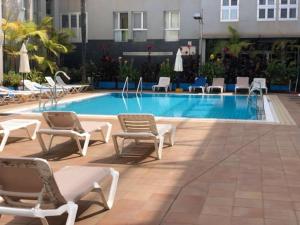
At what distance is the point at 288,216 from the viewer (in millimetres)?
4262

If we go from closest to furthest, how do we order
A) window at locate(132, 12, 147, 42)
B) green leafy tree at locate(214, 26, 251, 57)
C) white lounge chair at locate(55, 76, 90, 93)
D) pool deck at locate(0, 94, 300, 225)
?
pool deck at locate(0, 94, 300, 225), white lounge chair at locate(55, 76, 90, 93), green leafy tree at locate(214, 26, 251, 57), window at locate(132, 12, 147, 42)

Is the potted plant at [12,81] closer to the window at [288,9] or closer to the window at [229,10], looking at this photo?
the window at [229,10]

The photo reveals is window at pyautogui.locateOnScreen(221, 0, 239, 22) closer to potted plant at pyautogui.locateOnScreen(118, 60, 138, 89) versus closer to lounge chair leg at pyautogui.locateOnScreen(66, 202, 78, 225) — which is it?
potted plant at pyautogui.locateOnScreen(118, 60, 138, 89)

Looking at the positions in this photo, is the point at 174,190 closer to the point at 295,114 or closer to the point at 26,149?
the point at 26,149

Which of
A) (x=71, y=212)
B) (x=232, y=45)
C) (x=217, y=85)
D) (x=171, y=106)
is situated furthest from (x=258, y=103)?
(x=71, y=212)

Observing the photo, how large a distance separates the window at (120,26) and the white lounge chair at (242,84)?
25.5 ft

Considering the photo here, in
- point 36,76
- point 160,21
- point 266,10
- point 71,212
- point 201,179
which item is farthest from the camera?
point 160,21

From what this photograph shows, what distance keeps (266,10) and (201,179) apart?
66.3ft

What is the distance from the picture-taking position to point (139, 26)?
87.5ft

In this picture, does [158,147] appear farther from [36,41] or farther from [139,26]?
[139,26]

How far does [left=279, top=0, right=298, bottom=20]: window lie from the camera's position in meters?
23.6

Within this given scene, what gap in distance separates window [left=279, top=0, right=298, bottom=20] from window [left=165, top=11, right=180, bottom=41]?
5.76m

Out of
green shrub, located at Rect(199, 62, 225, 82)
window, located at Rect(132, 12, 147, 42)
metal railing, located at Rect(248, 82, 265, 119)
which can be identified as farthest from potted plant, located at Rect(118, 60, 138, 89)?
metal railing, located at Rect(248, 82, 265, 119)

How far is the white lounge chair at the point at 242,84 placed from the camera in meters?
22.3
